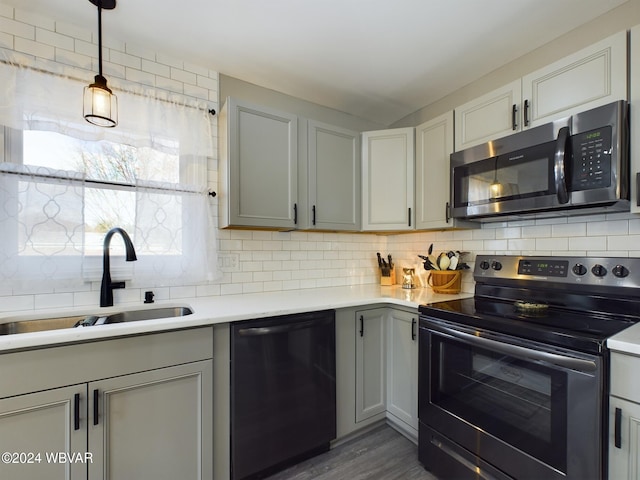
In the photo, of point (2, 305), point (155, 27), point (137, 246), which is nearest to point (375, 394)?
point (137, 246)

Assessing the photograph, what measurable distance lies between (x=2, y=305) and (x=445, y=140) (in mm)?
2650

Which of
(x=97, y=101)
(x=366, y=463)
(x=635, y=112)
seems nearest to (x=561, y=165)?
(x=635, y=112)

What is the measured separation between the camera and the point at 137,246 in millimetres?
1694

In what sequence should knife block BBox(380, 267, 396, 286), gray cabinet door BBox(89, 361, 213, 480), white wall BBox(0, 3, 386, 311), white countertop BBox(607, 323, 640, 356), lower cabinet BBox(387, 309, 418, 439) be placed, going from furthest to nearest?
knife block BBox(380, 267, 396, 286), lower cabinet BBox(387, 309, 418, 439), white wall BBox(0, 3, 386, 311), gray cabinet door BBox(89, 361, 213, 480), white countertop BBox(607, 323, 640, 356)

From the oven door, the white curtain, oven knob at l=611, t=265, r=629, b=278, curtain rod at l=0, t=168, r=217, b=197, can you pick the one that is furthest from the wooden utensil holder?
curtain rod at l=0, t=168, r=217, b=197

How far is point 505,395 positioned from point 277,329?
42.3 inches

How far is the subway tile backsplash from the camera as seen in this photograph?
4.96 feet

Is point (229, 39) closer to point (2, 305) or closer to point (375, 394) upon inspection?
point (2, 305)

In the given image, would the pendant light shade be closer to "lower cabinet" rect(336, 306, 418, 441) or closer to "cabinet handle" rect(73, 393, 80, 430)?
"cabinet handle" rect(73, 393, 80, 430)

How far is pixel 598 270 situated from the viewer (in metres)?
1.48

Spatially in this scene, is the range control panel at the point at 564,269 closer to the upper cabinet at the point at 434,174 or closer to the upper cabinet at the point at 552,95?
the upper cabinet at the point at 434,174

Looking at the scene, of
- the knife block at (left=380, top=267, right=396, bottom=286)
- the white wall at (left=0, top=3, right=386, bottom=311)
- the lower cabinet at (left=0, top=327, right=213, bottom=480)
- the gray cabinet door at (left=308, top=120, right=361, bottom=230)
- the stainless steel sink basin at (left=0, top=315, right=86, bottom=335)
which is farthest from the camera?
the knife block at (left=380, top=267, right=396, bottom=286)

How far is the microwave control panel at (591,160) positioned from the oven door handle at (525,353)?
77cm

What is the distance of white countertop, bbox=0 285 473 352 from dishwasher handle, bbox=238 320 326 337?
0.07m
